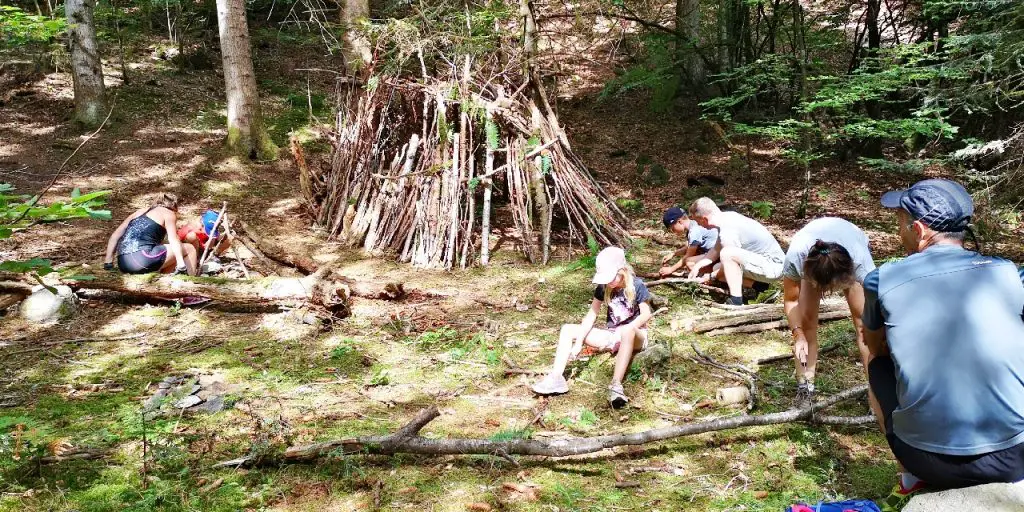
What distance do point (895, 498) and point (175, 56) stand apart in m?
14.9

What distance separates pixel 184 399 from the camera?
3748 mm

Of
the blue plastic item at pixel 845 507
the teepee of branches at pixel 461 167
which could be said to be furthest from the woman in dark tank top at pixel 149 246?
the blue plastic item at pixel 845 507

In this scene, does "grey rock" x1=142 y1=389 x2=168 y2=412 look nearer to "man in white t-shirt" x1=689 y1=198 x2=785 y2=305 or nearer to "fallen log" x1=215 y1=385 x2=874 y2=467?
"fallen log" x1=215 y1=385 x2=874 y2=467

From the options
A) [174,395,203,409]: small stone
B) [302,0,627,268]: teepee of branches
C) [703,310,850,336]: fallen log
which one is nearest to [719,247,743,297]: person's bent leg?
[703,310,850,336]: fallen log

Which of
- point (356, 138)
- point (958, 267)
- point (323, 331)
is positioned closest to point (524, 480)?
point (958, 267)

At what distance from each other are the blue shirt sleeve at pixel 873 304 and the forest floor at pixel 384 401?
0.93m

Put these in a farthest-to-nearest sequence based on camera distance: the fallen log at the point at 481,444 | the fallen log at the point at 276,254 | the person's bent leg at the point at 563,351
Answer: the fallen log at the point at 276,254
the person's bent leg at the point at 563,351
the fallen log at the point at 481,444

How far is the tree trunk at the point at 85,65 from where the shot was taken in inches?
366

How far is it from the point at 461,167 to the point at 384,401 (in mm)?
3647

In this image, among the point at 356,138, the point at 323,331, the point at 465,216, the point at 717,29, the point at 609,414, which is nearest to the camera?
the point at 609,414

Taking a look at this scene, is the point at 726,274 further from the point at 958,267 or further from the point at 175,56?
the point at 175,56

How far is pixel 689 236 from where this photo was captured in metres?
5.82

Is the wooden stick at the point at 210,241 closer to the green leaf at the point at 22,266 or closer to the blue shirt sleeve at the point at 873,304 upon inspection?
the green leaf at the point at 22,266

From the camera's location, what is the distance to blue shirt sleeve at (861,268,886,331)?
2287 mm
